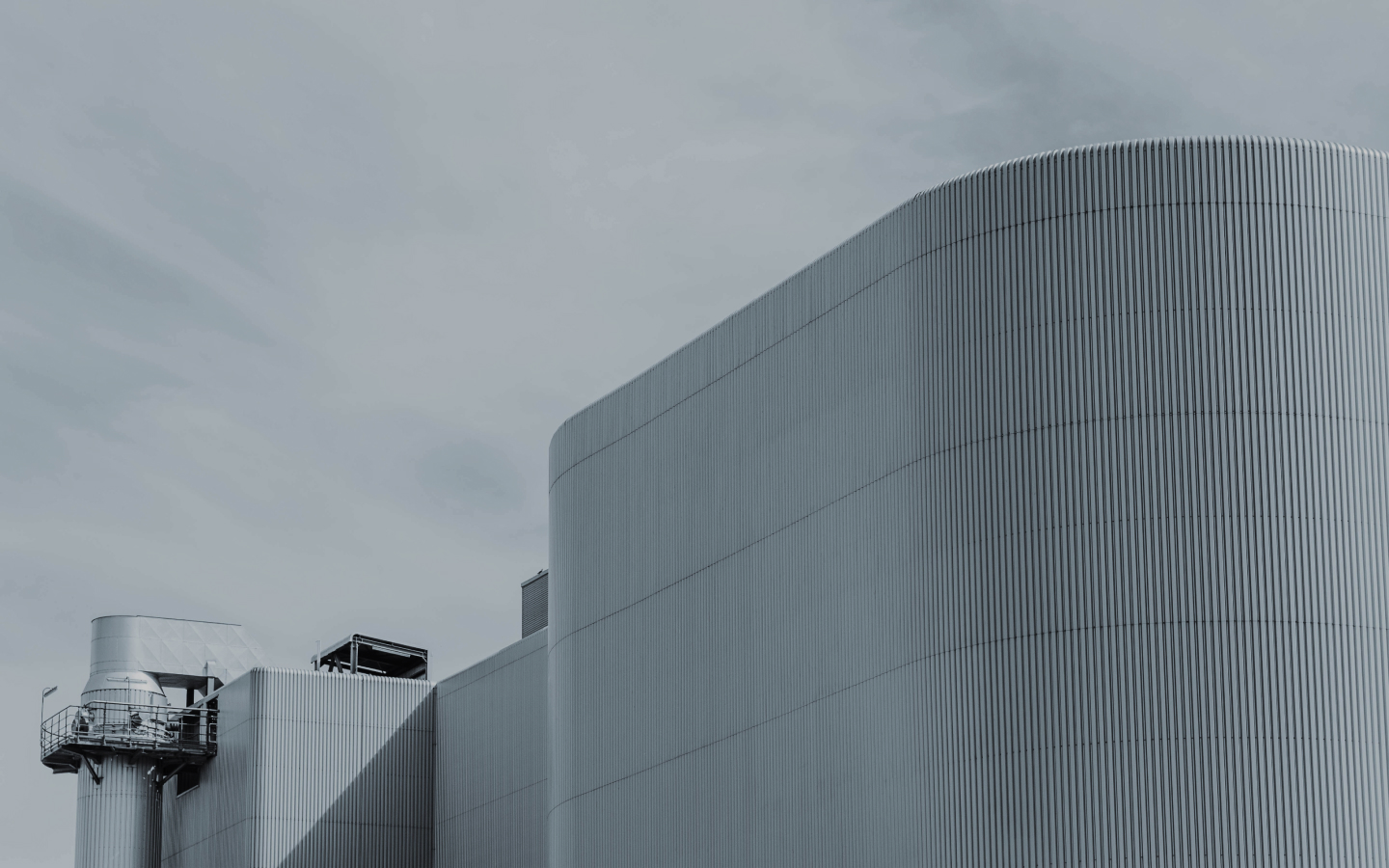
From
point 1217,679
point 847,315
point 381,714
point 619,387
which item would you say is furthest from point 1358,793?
point 381,714

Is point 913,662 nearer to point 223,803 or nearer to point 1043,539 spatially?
point 1043,539

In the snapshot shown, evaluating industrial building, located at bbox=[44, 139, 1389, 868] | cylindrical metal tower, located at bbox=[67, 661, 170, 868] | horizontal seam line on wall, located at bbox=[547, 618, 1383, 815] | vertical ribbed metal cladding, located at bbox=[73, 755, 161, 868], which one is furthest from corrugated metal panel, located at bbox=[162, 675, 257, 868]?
industrial building, located at bbox=[44, 139, 1389, 868]

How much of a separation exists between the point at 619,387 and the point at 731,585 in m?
10.3

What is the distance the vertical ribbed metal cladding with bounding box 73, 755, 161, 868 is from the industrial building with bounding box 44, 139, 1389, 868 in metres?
32.9

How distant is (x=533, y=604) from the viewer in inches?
3356

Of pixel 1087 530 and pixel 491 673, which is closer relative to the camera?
pixel 1087 530

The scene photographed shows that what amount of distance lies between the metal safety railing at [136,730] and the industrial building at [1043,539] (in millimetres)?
30453

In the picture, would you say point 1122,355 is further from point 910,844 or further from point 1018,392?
point 910,844

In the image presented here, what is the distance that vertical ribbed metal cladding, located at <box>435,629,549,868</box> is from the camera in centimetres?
7731

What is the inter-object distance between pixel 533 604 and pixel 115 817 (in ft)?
69.9

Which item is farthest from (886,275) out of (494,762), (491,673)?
(494,762)

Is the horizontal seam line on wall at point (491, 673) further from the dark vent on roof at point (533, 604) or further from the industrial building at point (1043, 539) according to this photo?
the industrial building at point (1043, 539)

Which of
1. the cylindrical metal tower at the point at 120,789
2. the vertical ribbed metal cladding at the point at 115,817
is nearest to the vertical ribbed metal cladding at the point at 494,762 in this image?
the cylindrical metal tower at the point at 120,789

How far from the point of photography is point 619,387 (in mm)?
65562
